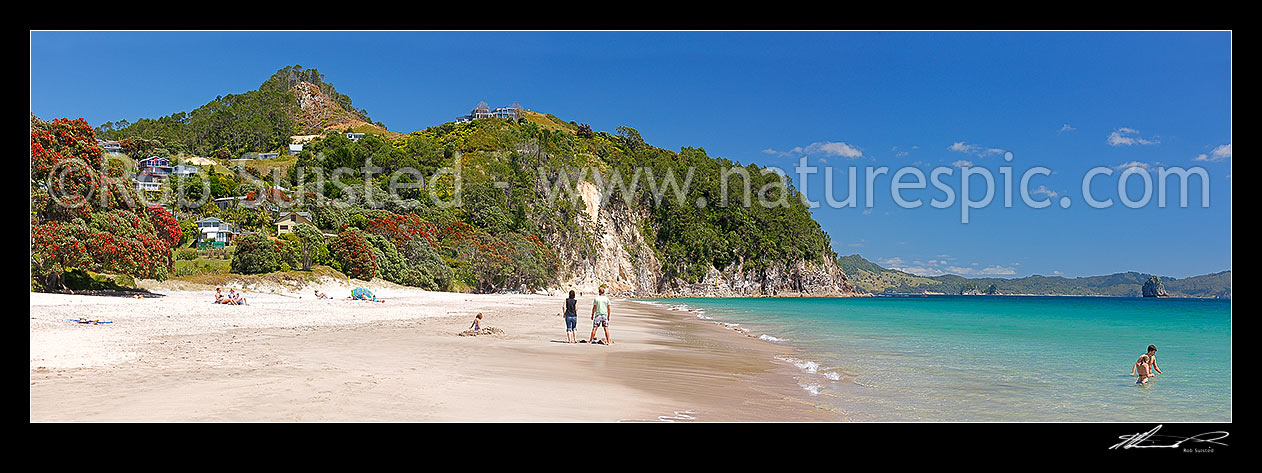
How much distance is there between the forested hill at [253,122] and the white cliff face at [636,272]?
60.1 metres

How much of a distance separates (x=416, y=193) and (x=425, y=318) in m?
54.9

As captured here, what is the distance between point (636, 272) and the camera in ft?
335

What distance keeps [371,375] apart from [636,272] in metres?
94.2

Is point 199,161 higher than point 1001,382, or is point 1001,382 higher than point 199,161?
point 199,161

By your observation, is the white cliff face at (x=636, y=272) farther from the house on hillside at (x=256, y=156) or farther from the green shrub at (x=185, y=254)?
the house on hillside at (x=256, y=156)

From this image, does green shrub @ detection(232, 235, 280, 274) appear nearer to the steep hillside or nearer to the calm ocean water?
the steep hillside

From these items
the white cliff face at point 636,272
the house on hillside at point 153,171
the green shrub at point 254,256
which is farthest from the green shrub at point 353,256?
the house on hillside at point 153,171

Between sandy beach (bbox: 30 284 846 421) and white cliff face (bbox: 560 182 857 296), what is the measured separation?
64.4 metres

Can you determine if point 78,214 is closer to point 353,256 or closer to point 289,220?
point 353,256

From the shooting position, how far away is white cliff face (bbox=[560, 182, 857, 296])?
94.1 meters
